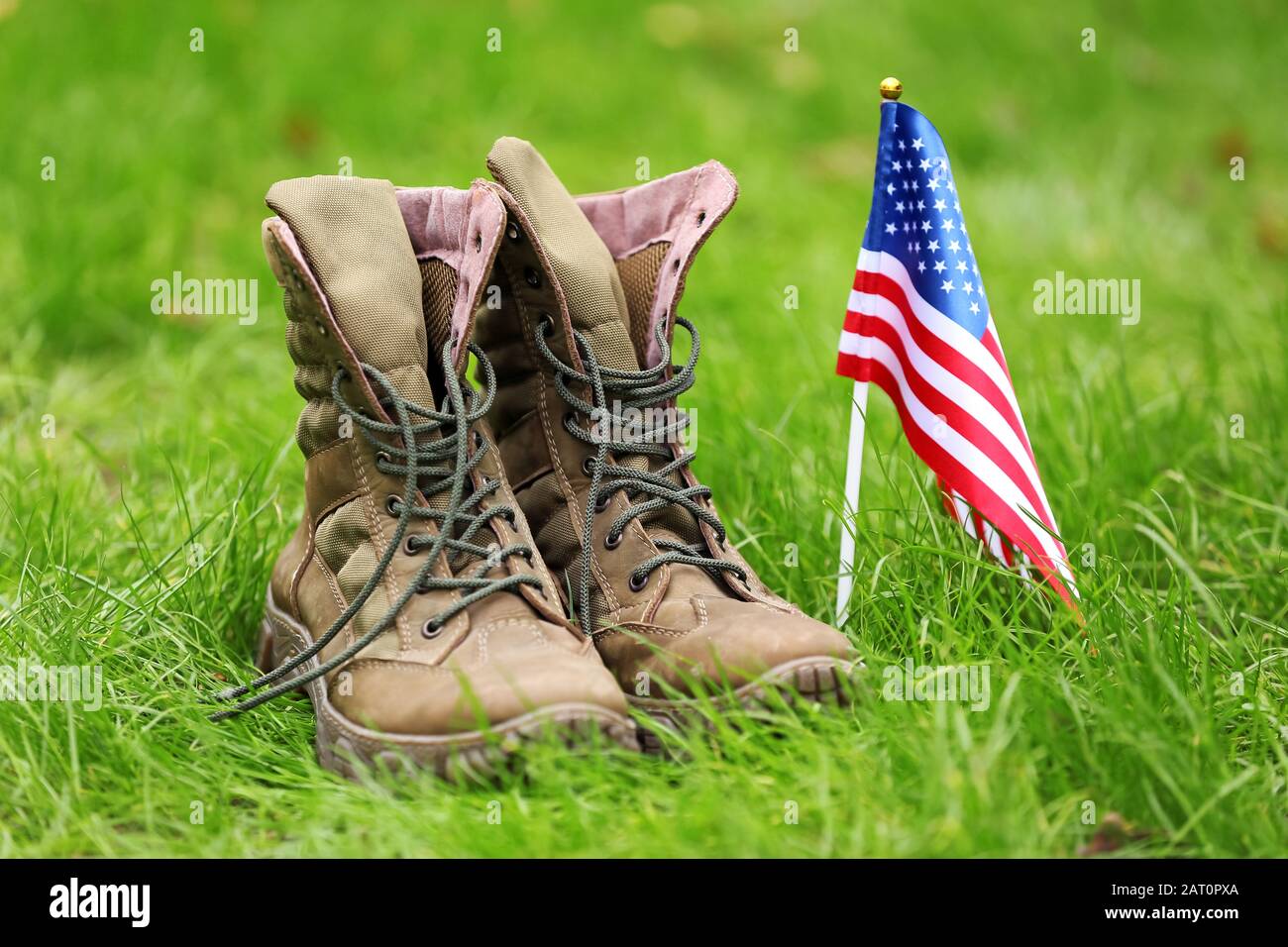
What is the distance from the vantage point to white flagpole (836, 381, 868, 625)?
8.18 ft

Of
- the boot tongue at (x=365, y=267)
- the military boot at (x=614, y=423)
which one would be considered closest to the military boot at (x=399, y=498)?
the boot tongue at (x=365, y=267)

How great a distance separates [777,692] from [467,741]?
50 cm

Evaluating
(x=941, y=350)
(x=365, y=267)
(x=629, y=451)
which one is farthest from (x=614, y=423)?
(x=941, y=350)

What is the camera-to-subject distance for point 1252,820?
6.15 ft

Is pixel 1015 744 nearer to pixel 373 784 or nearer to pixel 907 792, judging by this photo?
pixel 907 792

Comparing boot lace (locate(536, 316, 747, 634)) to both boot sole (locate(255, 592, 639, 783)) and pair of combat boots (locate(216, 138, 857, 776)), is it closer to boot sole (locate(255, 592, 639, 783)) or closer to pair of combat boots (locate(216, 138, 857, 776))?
pair of combat boots (locate(216, 138, 857, 776))

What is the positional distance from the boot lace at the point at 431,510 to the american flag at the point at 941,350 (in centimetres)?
86

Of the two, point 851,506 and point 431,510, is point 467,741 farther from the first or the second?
point 851,506

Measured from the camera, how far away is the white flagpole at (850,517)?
249cm

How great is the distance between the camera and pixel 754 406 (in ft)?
11.5

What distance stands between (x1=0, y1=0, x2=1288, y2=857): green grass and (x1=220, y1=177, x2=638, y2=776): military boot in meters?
0.13

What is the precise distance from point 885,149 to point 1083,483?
0.96m

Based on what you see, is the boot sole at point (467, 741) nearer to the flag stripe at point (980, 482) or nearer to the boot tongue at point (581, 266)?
the boot tongue at point (581, 266)

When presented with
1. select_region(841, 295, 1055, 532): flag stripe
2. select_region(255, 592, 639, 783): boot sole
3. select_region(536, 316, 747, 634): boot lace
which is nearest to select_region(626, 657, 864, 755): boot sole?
select_region(255, 592, 639, 783): boot sole
